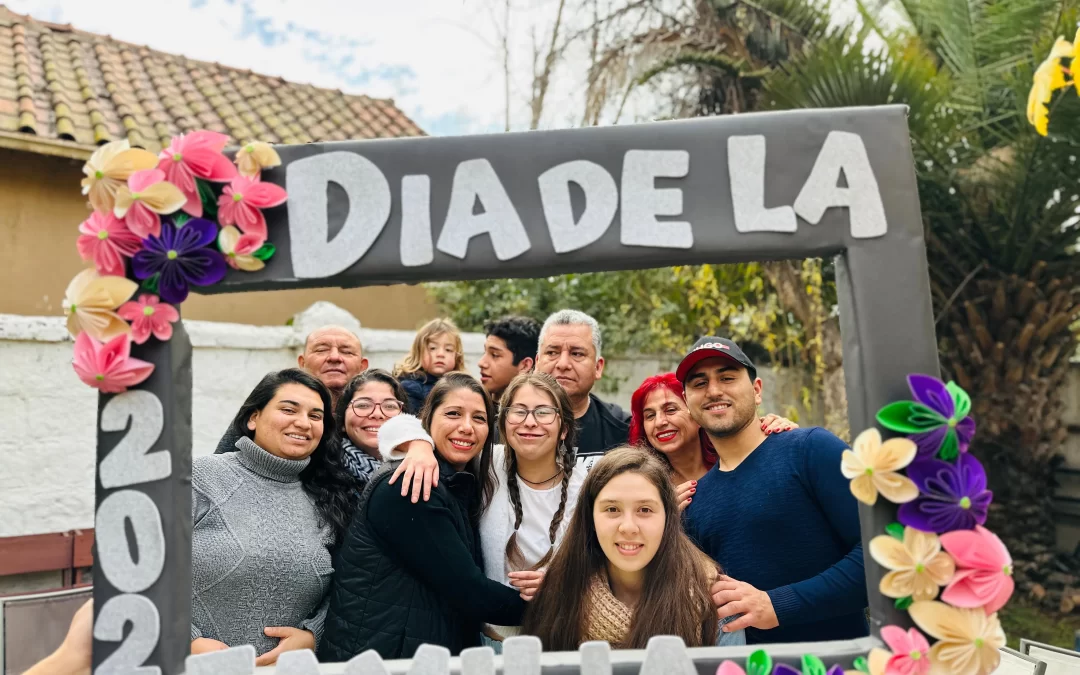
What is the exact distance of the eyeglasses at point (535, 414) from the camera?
2.43 meters

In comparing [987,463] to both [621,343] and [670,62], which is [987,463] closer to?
[621,343]

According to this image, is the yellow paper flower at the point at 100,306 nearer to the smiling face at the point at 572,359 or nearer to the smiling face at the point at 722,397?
the smiling face at the point at 722,397

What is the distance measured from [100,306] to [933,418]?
174cm

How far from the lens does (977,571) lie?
1.66 metres

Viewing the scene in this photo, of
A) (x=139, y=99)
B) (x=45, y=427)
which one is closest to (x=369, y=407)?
(x=45, y=427)

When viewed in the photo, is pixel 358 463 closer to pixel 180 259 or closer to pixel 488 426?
pixel 488 426

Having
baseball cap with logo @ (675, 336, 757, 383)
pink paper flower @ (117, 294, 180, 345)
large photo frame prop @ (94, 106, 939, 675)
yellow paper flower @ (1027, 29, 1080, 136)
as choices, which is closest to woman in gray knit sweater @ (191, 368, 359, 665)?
large photo frame prop @ (94, 106, 939, 675)

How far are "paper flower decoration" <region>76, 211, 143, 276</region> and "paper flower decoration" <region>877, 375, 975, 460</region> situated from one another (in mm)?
1623

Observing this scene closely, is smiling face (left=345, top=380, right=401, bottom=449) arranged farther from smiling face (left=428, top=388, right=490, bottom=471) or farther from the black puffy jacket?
the black puffy jacket

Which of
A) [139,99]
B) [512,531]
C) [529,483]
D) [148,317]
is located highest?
[139,99]

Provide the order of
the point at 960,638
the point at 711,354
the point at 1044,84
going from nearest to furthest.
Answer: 1. the point at 960,638
2. the point at 711,354
3. the point at 1044,84

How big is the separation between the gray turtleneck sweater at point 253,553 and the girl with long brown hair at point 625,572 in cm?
63

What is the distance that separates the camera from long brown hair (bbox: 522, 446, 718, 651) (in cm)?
202

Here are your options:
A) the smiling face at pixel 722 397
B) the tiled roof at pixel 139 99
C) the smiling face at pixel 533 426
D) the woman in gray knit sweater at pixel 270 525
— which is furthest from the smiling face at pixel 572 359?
the tiled roof at pixel 139 99
